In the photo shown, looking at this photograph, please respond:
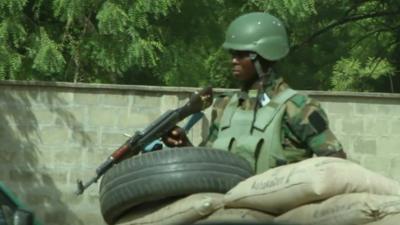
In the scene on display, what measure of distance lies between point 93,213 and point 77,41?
2579mm

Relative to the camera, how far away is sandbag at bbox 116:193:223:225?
4.69m

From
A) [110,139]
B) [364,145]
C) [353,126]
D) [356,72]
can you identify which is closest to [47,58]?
[110,139]

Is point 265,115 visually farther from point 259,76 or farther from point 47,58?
point 47,58

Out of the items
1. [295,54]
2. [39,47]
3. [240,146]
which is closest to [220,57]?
[295,54]

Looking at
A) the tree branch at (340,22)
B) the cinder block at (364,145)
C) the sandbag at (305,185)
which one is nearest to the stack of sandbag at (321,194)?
the sandbag at (305,185)

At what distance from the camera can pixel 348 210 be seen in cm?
440

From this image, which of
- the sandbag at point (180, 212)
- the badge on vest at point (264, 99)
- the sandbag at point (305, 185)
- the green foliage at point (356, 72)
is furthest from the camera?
the green foliage at point (356, 72)

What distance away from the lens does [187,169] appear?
4820 millimetres

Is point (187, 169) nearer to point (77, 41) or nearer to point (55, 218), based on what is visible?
point (55, 218)

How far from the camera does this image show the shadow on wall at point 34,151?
35.2 ft

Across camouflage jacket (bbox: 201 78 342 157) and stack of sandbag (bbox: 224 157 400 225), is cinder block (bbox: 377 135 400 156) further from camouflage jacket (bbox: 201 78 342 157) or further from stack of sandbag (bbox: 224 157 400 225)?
stack of sandbag (bbox: 224 157 400 225)

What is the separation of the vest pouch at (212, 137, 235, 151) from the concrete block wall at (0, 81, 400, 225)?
521 cm

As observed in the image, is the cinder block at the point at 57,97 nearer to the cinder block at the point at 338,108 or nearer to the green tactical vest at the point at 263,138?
the cinder block at the point at 338,108

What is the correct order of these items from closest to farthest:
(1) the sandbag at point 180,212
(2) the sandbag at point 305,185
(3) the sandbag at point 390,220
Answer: (3) the sandbag at point 390,220, (2) the sandbag at point 305,185, (1) the sandbag at point 180,212
